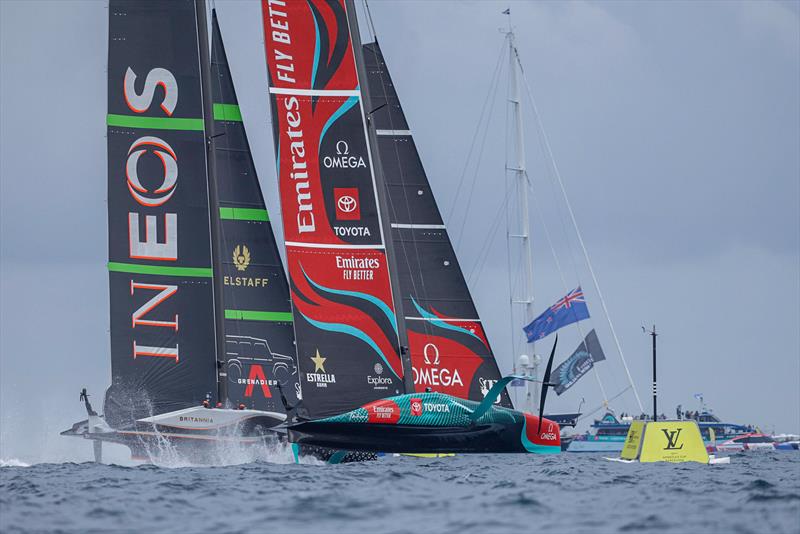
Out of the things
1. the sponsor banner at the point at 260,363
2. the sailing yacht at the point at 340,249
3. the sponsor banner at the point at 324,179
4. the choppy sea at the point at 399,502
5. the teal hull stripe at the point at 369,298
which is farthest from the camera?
the sponsor banner at the point at 260,363

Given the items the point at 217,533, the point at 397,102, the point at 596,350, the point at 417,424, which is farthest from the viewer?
the point at 596,350

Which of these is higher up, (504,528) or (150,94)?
(150,94)

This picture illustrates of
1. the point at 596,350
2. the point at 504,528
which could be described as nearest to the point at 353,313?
the point at 504,528

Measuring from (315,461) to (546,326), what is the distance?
26.7 meters

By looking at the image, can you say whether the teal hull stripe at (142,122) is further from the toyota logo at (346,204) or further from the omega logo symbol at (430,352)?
the omega logo symbol at (430,352)

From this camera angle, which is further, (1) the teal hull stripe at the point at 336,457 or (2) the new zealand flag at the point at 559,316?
(2) the new zealand flag at the point at 559,316

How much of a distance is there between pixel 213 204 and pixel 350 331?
7140mm

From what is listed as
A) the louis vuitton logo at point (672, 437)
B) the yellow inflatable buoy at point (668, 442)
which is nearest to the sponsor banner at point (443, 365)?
the yellow inflatable buoy at point (668, 442)

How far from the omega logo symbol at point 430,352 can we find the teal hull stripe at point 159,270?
19.2 ft

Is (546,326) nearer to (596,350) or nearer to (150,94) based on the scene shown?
(596,350)

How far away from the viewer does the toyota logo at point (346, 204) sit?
30.5m

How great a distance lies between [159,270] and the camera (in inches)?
1390

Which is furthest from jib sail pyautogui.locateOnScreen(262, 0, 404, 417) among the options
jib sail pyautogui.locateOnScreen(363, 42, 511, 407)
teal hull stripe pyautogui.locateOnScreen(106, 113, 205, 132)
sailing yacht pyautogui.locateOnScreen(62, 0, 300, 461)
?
teal hull stripe pyautogui.locateOnScreen(106, 113, 205, 132)

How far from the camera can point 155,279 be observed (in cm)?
3525
